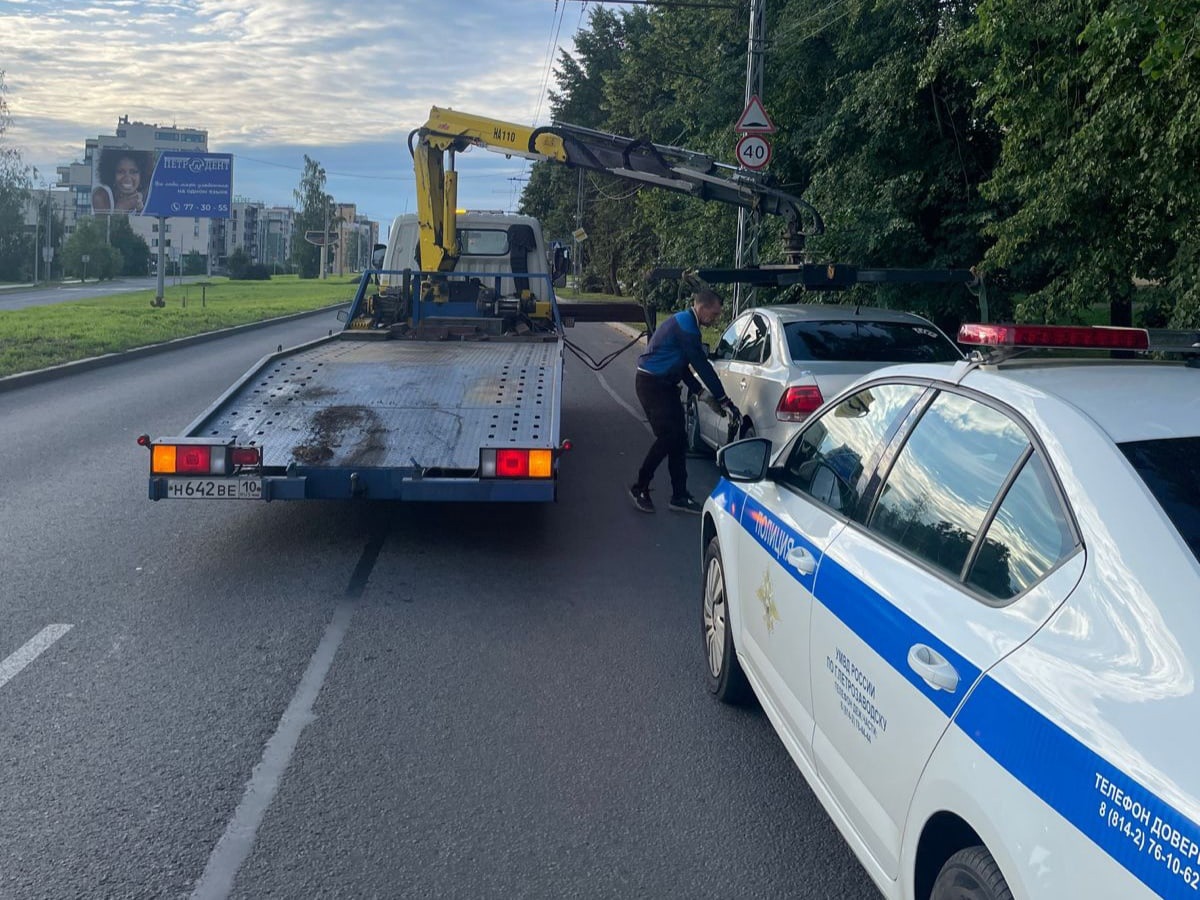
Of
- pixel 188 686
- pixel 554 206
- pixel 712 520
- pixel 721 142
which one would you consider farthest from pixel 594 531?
pixel 554 206

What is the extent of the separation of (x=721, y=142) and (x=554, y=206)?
45.8 m

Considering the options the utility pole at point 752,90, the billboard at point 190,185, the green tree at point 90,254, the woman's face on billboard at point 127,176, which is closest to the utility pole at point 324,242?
the woman's face on billboard at point 127,176

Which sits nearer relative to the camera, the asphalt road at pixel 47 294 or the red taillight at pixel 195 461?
the red taillight at pixel 195 461

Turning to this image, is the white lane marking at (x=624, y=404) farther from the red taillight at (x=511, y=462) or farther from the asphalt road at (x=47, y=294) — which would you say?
the asphalt road at (x=47, y=294)

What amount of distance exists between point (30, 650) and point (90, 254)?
328 feet

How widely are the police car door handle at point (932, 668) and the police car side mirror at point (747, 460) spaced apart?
170cm

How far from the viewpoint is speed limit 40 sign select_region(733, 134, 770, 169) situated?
16.1 meters

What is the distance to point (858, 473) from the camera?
3670mm

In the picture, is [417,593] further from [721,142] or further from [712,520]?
[721,142]

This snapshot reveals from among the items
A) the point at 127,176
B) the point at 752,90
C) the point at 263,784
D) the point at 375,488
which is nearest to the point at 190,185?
the point at 752,90

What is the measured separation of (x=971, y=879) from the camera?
7.73ft

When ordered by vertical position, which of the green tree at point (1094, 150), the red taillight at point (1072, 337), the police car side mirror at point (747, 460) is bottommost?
the police car side mirror at point (747, 460)

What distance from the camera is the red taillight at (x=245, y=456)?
6883 millimetres

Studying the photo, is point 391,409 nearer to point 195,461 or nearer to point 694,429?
point 195,461
